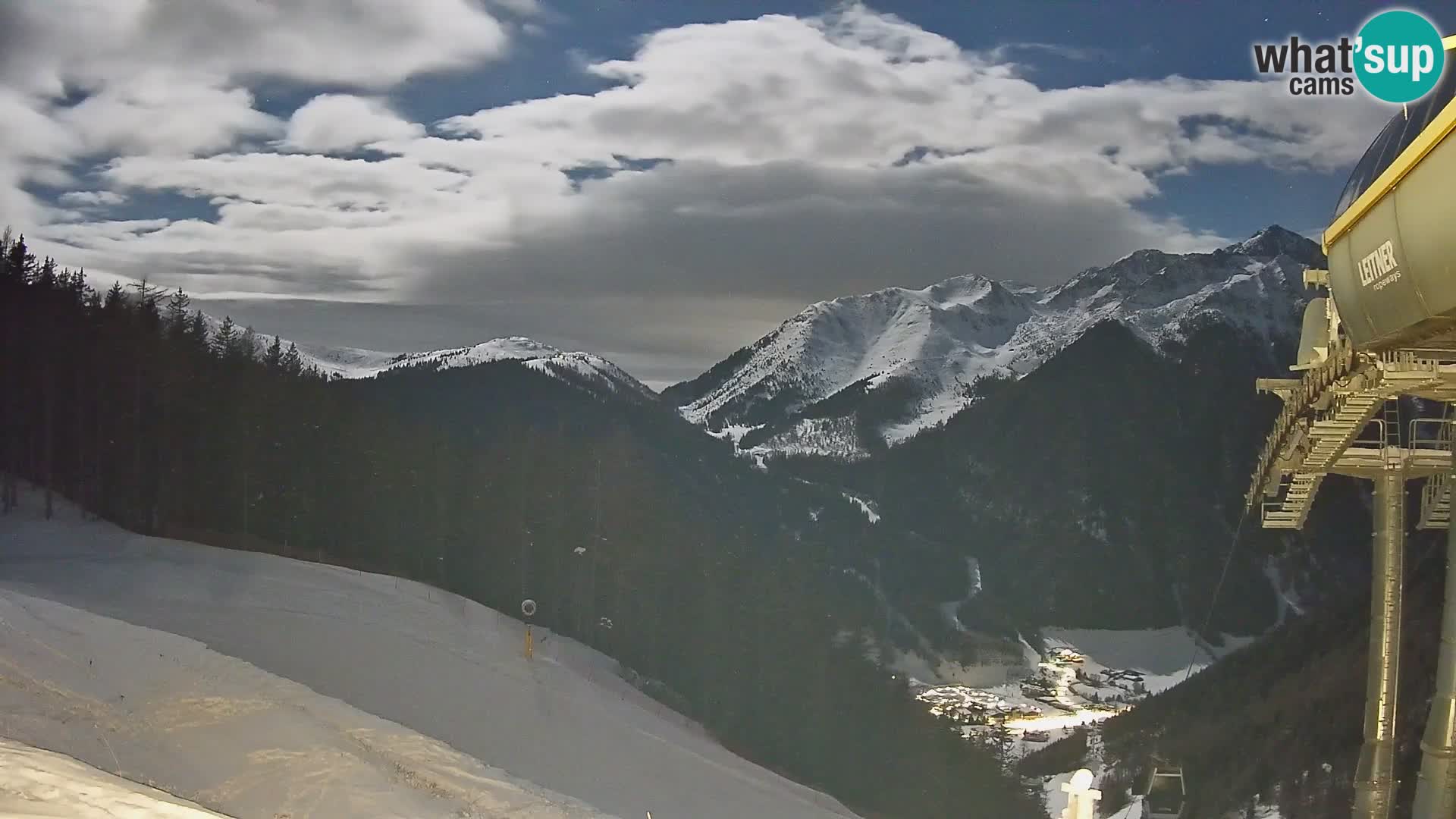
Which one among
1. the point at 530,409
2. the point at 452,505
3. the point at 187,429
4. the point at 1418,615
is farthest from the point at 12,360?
the point at 530,409

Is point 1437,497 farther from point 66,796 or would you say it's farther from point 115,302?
point 115,302

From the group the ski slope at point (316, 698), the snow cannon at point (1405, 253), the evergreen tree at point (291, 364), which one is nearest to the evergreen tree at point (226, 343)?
the evergreen tree at point (291, 364)

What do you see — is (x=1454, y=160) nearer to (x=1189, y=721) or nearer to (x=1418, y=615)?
(x=1418, y=615)

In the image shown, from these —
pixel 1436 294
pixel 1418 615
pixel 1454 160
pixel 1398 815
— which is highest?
pixel 1454 160

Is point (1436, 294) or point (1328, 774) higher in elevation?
point (1436, 294)

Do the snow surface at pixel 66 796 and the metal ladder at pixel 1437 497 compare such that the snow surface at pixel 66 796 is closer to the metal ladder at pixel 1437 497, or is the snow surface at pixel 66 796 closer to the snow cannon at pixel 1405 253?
the snow cannon at pixel 1405 253
